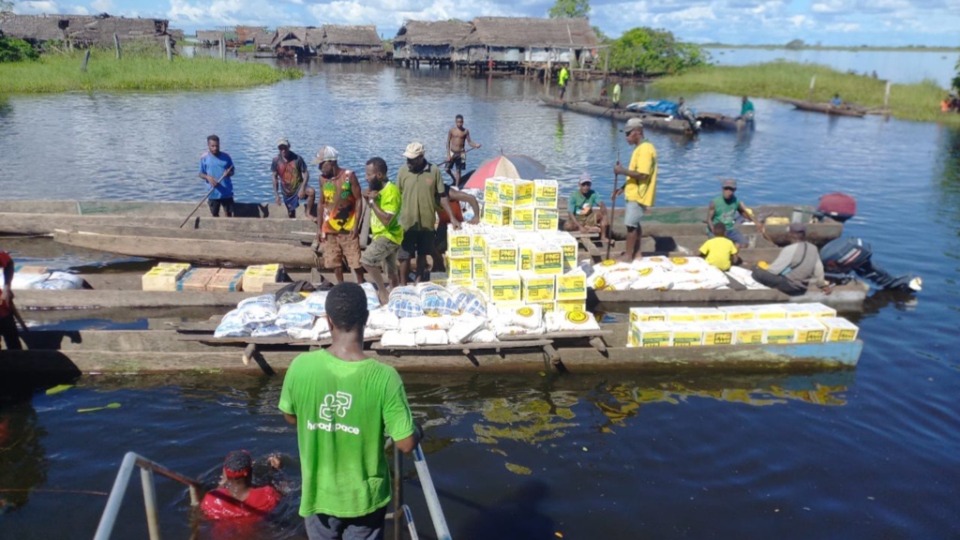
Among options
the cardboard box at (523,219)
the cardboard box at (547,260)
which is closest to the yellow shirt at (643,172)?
the cardboard box at (523,219)

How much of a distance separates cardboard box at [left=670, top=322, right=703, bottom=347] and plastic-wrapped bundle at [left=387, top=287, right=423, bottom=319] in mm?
3114

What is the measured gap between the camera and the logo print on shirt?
118 inches

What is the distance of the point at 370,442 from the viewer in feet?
10.2

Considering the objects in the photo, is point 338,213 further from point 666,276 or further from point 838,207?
point 838,207

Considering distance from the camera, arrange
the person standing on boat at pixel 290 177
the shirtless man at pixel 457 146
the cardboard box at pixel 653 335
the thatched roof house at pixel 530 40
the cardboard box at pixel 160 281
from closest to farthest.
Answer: the cardboard box at pixel 653 335
the cardboard box at pixel 160 281
the person standing on boat at pixel 290 177
the shirtless man at pixel 457 146
the thatched roof house at pixel 530 40

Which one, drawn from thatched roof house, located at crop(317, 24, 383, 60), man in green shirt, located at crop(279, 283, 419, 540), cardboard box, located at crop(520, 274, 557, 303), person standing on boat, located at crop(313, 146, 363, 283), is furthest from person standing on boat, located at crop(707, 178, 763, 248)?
thatched roof house, located at crop(317, 24, 383, 60)

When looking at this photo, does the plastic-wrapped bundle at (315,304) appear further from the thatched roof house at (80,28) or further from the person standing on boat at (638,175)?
the thatched roof house at (80,28)

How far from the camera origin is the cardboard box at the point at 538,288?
8.13 meters

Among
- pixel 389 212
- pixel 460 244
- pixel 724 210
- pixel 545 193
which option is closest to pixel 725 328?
pixel 545 193

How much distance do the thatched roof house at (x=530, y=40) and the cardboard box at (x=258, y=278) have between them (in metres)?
47.4

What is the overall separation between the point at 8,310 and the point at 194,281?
2.55 m

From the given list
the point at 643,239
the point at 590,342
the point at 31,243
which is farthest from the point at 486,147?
the point at 590,342

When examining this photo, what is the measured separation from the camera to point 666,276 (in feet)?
32.6

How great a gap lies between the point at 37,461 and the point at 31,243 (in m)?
7.49
